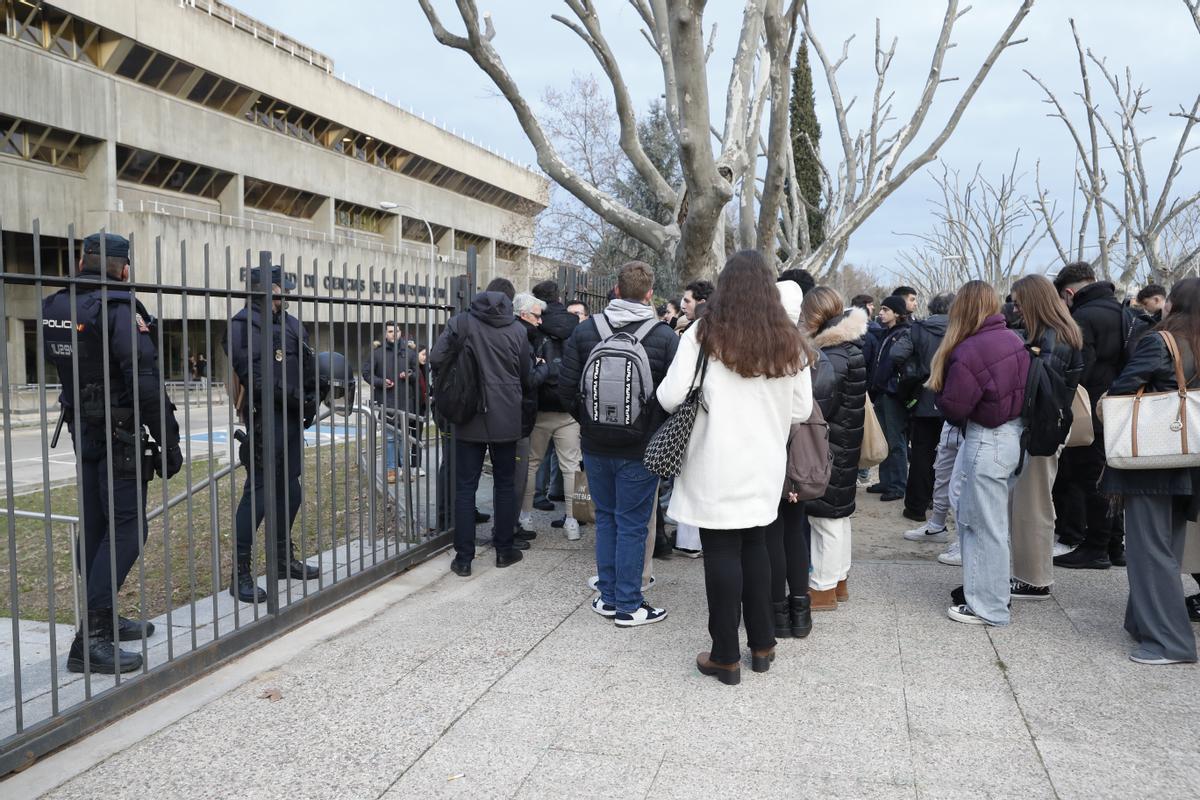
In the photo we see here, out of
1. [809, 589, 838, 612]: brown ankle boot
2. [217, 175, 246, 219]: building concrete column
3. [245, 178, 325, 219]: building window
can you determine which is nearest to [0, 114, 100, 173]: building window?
[217, 175, 246, 219]: building concrete column

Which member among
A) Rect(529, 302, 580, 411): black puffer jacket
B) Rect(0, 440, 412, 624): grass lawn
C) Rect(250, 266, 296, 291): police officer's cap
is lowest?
Rect(0, 440, 412, 624): grass lawn

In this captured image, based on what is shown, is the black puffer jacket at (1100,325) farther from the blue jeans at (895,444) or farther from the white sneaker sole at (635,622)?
the white sneaker sole at (635,622)

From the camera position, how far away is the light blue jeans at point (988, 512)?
480cm

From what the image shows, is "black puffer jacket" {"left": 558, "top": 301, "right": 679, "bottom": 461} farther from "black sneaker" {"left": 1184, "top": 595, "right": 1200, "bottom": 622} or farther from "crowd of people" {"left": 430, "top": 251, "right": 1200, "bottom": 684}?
"black sneaker" {"left": 1184, "top": 595, "right": 1200, "bottom": 622}

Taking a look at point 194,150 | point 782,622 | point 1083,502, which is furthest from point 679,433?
point 194,150

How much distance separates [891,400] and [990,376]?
4.11m

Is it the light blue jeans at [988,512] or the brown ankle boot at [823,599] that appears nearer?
the light blue jeans at [988,512]

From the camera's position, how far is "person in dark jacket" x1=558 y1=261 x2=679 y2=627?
16.0 ft

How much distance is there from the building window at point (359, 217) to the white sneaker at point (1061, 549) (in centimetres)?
4165

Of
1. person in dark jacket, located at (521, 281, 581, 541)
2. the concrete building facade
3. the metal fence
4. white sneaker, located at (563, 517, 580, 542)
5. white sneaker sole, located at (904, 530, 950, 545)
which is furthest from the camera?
the concrete building facade

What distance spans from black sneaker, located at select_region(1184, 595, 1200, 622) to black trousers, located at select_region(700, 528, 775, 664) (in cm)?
257

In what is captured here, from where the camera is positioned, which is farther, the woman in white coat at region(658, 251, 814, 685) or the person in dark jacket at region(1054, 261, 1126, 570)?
the person in dark jacket at region(1054, 261, 1126, 570)

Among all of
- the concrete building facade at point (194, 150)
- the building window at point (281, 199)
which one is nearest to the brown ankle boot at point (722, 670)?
the concrete building facade at point (194, 150)

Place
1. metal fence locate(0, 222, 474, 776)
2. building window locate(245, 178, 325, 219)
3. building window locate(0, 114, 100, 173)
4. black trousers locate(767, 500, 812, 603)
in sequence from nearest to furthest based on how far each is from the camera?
metal fence locate(0, 222, 474, 776) → black trousers locate(767, 500, 812, 603) → building window locate(0, 114, 100, 173) → building window locate(245, 178, 325, 219)
